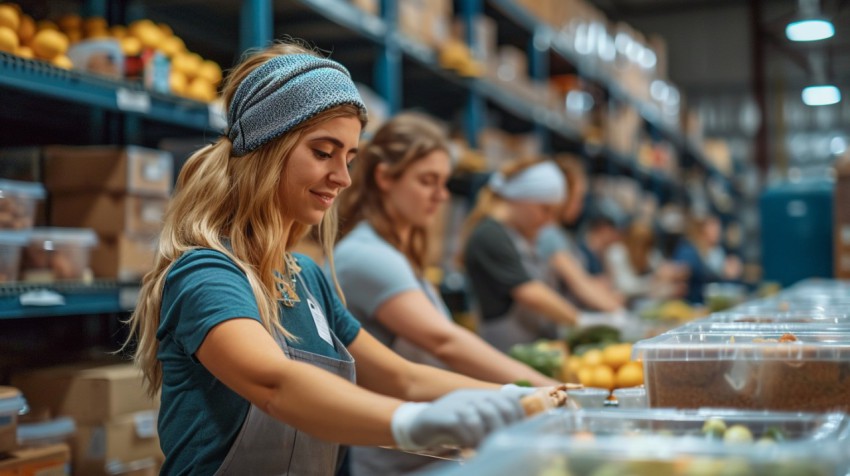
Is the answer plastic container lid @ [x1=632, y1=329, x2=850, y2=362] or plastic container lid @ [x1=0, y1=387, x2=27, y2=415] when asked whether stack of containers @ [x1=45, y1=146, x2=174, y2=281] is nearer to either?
plastic container lid @ [x1=0, y1=387, x2=27, y2=415]

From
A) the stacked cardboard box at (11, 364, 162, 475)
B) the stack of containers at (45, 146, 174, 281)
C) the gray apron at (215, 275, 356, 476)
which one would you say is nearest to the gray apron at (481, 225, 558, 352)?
the stack of containers at (45, 146, 174, 281)

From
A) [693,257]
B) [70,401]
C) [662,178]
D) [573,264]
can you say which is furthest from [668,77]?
[70,401]

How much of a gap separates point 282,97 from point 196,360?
0.53 metres

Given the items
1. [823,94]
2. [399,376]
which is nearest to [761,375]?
[399,376]

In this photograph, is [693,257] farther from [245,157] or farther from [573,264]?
[245,157]

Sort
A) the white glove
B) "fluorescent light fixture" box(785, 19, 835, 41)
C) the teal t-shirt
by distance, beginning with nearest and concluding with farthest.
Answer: the white glove → the teal t-shirt → "fluorescent light fixture" box(785, 19, 835, 41)

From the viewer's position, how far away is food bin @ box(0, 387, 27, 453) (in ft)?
7.50

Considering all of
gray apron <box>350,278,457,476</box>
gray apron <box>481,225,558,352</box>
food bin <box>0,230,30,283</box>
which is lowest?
gray apron <box>350,278,457,476</box>

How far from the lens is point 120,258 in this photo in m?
2.91

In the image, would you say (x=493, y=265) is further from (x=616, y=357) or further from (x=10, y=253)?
(x=10, y=253)

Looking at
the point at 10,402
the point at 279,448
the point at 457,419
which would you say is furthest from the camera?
the point at 10,402

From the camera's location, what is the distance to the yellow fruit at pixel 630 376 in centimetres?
246

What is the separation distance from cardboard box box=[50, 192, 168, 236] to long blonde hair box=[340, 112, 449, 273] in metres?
0.68

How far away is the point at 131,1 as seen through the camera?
363 centimetres
